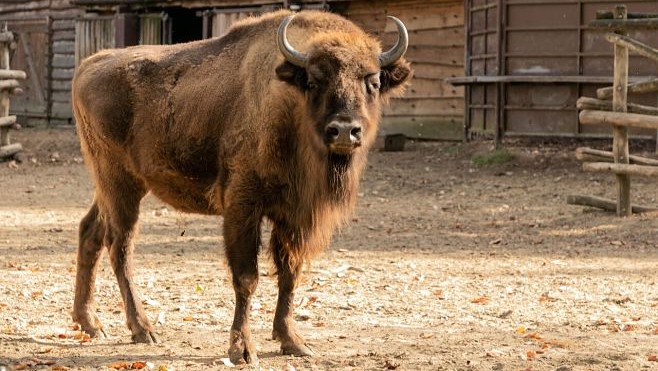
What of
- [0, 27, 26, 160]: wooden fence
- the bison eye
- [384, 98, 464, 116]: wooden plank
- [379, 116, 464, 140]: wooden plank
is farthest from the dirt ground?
[384, 98, 464, 116]: wooden plank

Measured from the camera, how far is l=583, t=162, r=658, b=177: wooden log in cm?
1191

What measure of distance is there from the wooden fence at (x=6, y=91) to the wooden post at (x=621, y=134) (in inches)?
422

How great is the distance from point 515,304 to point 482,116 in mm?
11137

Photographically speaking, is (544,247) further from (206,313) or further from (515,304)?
(206,313)

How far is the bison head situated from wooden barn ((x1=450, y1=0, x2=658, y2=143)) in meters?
10.9

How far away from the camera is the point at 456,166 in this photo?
56.2 ft

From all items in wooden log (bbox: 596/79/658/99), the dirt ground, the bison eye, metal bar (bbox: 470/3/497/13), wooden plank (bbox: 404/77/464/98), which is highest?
metal bar (bbox: 470/3/497/13)

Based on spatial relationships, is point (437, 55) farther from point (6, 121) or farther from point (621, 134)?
point (621, 134)

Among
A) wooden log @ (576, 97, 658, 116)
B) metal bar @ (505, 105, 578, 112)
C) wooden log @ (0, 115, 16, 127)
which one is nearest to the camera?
wooden log @ (576, 97, 658, 116)

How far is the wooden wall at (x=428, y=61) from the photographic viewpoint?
65.6 feet

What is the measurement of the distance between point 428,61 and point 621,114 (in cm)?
838

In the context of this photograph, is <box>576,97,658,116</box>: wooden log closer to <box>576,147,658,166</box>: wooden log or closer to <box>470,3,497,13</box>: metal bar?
<box>576,147,658,166</box>: wooden log

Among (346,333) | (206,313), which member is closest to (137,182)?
(206,313)

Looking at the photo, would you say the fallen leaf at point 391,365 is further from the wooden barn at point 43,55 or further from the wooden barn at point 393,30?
the wooden barn at point 43,55
